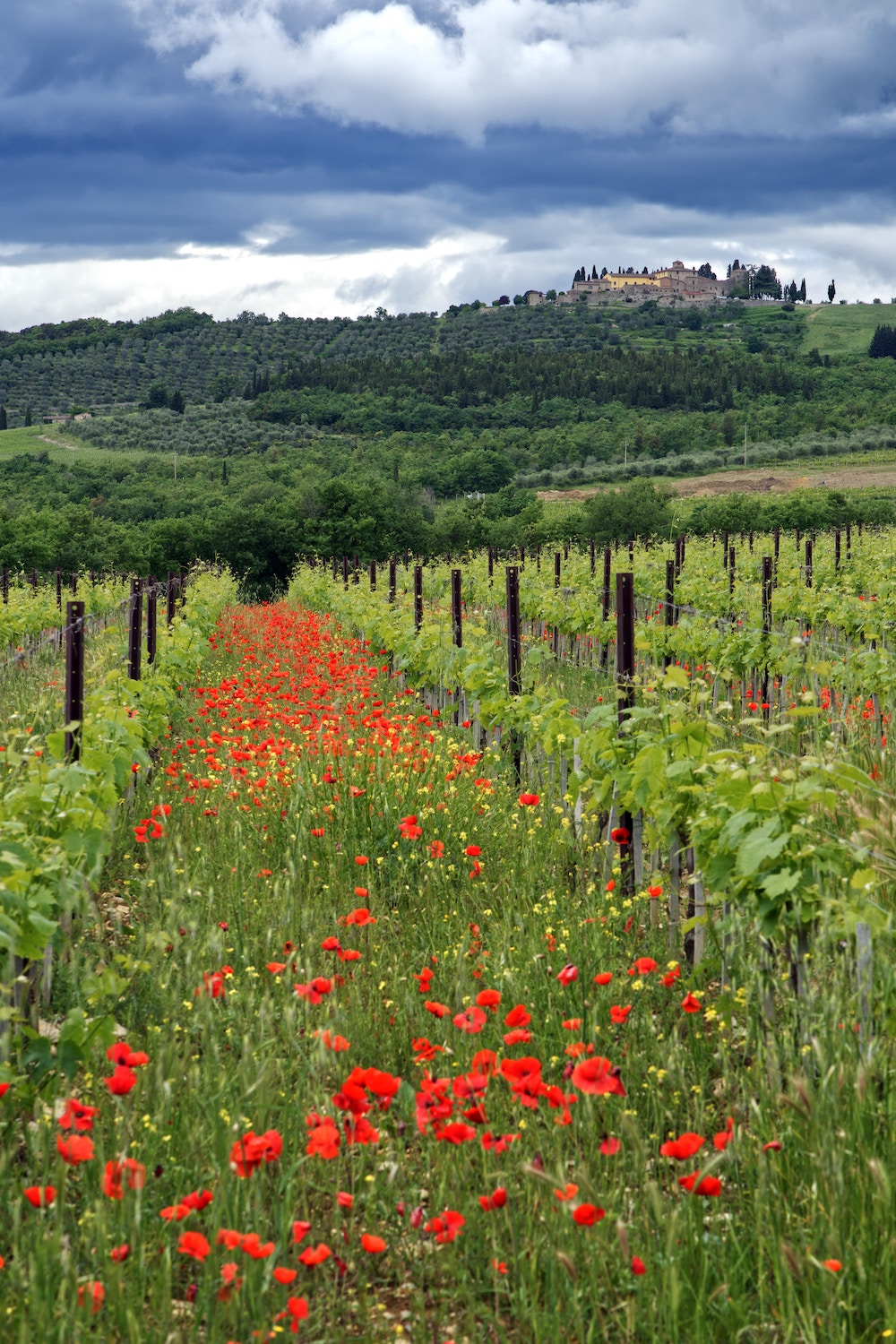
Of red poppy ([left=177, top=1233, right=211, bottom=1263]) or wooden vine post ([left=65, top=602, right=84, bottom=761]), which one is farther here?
wooden vine post ([left=65, top=602, right=84, bottom=761])

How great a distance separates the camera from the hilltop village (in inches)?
6959

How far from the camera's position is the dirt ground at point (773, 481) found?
2077 inches

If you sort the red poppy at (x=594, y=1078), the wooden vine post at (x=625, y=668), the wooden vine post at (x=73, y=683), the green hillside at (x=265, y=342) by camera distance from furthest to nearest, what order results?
the green hillside at (x=265, y=342) < the wooden vine post at (x=73, y=683) < the wooden vine post at (x=625, y=668) < the red poppy at (x=594, y=1078)

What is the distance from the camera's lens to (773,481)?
185 feet

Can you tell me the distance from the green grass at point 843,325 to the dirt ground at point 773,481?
74.9 meters

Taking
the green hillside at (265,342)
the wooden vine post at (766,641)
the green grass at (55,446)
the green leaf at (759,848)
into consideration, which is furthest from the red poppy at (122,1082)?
the green hillside at (265,342)

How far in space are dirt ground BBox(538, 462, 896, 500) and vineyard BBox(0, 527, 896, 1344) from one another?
164 ft

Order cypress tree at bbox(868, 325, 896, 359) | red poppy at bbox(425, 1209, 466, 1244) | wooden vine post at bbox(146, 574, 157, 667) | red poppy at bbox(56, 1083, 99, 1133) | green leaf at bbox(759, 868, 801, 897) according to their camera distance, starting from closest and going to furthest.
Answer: red poppy at bbox(425, 1209, 466, 1244), red poppy at bbox(56, 1083, 99, 1133), green leaf at bbox(759, 868, 801, 897), wooden vine post at bbox(146, 574, 157, 667), cypress tree at bbox(868, 325, 896, 359)

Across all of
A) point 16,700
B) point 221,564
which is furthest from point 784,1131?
point 221,564

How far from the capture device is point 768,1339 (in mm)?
2059

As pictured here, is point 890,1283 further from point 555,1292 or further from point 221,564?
point 221,564

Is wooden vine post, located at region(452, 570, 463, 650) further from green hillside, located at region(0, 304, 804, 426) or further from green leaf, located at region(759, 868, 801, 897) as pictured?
green hillside, located at region(0, 304, 804, 426)

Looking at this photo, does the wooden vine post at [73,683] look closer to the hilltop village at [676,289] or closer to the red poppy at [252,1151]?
the red poppy at [252,1151]

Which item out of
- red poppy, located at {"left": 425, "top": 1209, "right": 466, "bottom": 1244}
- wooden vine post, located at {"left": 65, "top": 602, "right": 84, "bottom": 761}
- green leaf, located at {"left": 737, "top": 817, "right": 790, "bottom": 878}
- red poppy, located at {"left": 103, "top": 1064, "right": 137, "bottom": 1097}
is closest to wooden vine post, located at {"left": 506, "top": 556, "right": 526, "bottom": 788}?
wooden vine post, located at {"left": 65, "top": 602, "right": 84, "bottom": 761}
